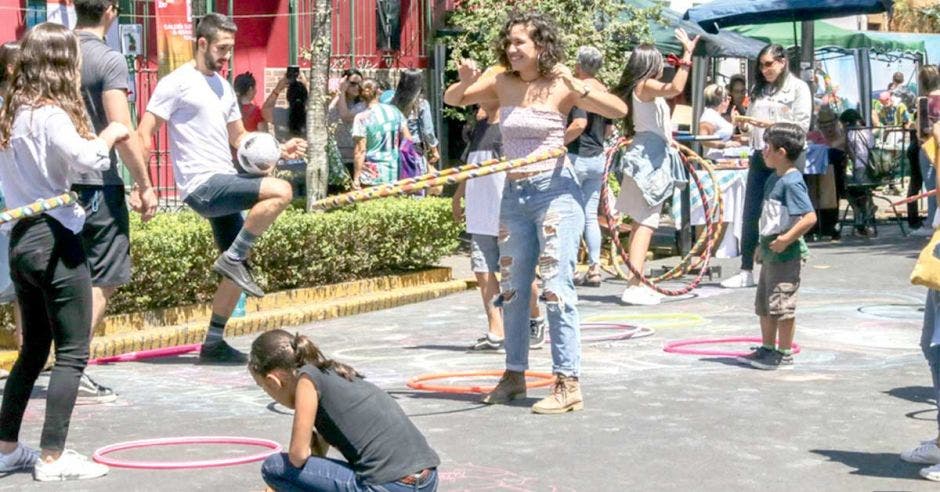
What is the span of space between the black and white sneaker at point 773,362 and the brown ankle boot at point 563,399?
1.72 m

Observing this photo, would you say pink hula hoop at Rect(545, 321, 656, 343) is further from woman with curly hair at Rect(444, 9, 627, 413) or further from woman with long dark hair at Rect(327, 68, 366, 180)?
woman with long dark hair at Rect(327, 68, 366, 180)

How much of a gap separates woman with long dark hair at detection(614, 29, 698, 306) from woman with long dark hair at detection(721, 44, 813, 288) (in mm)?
679

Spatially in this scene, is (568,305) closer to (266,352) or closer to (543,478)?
(543,478)

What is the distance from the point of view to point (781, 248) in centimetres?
934

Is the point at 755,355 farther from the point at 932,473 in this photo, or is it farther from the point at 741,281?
the point at 741,281

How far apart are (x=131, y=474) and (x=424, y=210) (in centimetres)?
692

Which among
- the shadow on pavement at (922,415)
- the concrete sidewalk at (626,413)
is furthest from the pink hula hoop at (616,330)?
the shadow on pavement at (922,415)

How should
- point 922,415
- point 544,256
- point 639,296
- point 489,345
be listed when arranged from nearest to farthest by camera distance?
point 922,415
point 544,256
point 489,345
point 639,296

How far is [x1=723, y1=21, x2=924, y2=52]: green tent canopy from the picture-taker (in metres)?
29.2

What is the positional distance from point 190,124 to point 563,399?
10.1ft

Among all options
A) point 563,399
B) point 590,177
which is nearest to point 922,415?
point 563,399

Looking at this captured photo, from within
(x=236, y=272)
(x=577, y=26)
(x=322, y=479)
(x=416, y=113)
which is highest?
(x=577, y=26)

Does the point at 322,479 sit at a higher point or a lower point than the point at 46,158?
lower

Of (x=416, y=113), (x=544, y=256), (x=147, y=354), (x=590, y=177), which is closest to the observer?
(x=544, y=256)
